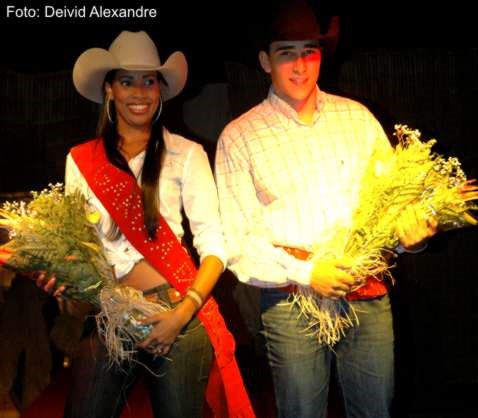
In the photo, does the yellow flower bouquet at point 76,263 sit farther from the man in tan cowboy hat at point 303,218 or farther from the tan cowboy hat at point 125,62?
the tan cowboy hat at point 125,62

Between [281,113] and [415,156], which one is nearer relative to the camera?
[415,156]

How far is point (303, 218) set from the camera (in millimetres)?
2602

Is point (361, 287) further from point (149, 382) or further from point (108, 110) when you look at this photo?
point (108, 110)

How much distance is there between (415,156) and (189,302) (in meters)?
0.87

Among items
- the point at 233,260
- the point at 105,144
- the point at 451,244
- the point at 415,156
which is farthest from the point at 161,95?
the point at 451,244

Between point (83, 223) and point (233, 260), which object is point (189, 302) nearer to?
point (233, 260)

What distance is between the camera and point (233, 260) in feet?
8.70

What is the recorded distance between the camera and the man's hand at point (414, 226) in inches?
97.8

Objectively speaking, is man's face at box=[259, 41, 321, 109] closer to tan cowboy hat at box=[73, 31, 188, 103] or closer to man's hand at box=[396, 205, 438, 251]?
tan cowboy hat at box=[73, 31, 188, 103]

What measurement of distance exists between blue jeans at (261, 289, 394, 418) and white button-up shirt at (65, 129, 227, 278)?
12.4 inches

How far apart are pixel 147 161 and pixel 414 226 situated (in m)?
0.92

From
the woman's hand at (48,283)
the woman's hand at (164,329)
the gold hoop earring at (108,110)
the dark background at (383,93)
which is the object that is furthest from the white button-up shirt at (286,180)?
the dark background at (383,93)

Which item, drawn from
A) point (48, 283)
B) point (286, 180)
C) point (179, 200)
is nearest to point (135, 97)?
point (179, 200)

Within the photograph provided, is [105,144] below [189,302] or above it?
above
